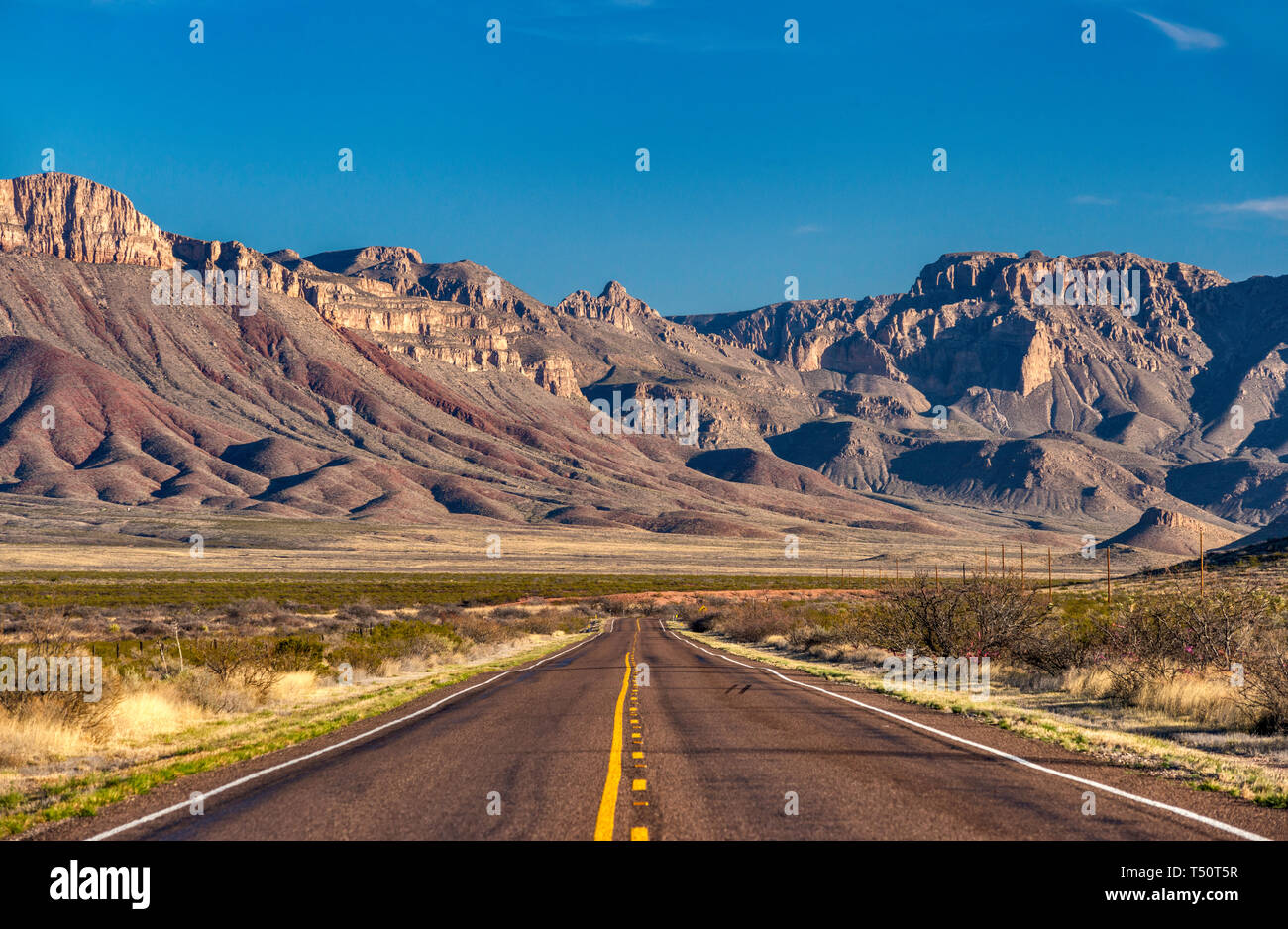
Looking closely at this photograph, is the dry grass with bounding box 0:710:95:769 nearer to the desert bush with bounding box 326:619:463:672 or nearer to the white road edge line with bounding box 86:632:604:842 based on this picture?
the white road edge line with bounding box 86:632:604:842

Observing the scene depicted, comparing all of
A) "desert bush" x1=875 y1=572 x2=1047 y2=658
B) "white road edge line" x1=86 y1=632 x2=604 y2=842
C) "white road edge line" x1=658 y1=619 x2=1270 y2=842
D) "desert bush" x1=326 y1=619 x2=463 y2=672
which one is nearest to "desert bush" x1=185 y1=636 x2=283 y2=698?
"white road edge line" x1=86 y1=632 x2=604 y2=842

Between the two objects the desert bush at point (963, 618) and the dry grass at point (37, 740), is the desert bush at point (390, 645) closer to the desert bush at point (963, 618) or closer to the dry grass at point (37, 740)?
the dry grass at point (37, 740)

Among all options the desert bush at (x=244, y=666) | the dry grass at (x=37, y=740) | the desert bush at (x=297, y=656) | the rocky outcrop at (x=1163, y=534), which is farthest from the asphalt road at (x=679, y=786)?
the rocky outcrop at (x=1163, y=534)

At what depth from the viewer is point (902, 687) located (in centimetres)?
2055

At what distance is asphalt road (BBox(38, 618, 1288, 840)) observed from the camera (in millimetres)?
7758

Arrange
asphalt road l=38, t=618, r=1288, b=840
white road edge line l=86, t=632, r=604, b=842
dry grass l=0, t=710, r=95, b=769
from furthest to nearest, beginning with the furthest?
dry grass l=0, t=710, r=95, b=769 → white road edge line l=86, t=632, r=604, b=842 → asphalt road l=38, t=618, r=1288, b=840

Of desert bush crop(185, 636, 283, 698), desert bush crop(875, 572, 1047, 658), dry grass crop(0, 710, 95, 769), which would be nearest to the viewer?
dry grass crop(0, 710, 95, 769)

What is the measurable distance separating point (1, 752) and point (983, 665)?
2098 cm

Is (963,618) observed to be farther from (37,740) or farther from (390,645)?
(37,740)

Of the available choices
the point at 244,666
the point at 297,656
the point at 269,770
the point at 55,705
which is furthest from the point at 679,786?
the point at 297,656

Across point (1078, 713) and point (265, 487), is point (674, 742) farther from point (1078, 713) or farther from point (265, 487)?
point (265, 487)
